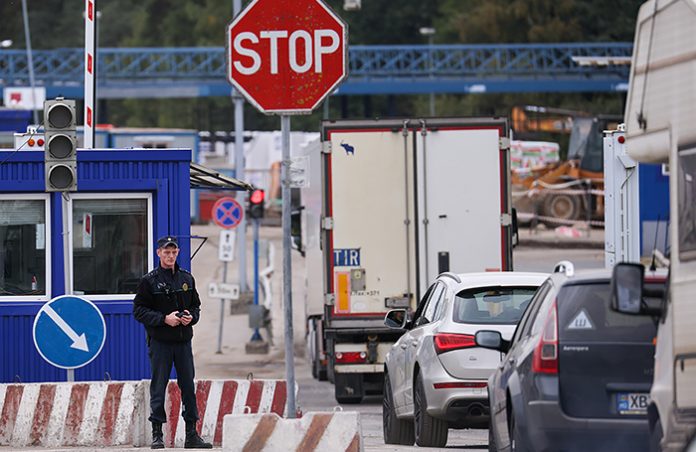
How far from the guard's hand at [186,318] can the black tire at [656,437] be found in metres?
5.47

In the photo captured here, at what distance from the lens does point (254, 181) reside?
73688mm

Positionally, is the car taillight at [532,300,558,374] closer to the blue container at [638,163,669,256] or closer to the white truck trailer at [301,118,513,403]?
the blue container at [638,163,669,256]

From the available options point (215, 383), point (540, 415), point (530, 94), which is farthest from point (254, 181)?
point (540, 415)

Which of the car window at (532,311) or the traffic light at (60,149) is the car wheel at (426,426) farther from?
the traffic light at (60,149)

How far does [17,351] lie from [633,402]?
Answer: 866cm

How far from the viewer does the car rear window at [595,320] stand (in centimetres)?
905

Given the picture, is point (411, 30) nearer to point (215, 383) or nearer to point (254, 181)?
point (254, 181)

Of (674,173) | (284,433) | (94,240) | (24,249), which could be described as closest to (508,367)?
(284,433)

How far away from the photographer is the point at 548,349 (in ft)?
29.8

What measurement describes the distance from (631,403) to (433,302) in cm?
525

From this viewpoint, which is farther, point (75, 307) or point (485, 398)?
point (75, 307)

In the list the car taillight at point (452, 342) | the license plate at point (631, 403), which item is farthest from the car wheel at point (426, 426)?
the license plate at point (631, 403)

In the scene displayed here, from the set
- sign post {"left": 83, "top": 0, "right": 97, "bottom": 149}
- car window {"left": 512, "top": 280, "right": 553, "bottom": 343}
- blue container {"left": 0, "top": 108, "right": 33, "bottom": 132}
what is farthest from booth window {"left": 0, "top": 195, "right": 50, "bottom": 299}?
blue container {"left": 0, "top": 108, "right": 33, "bottom": 132}

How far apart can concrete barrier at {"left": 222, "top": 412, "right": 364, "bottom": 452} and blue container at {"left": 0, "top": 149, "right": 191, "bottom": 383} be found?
5.89m
